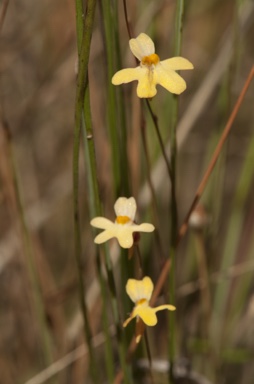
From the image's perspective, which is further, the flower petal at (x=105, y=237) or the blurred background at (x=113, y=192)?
the blurred background at (x=113, y=192)

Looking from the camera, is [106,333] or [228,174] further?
[228,174]

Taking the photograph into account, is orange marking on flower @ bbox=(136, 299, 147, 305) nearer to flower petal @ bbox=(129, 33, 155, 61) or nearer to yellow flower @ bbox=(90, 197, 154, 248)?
yellow flower @ bbox=(90, 197, 154, 248)

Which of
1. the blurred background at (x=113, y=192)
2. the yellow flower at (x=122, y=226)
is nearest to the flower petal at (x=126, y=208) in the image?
the yellow flower at (x=122, y=226)

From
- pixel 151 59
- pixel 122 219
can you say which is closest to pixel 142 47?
pixel 151 59

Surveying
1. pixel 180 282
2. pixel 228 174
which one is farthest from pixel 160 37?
pixel 228 174

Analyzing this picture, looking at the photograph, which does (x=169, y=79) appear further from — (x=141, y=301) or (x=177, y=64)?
(x=141, y=301)

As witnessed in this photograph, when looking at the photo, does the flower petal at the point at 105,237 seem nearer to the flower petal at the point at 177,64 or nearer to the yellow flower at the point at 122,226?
the yellow flower at the point at 122,226

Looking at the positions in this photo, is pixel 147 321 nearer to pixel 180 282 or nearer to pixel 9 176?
pixel 9 176
